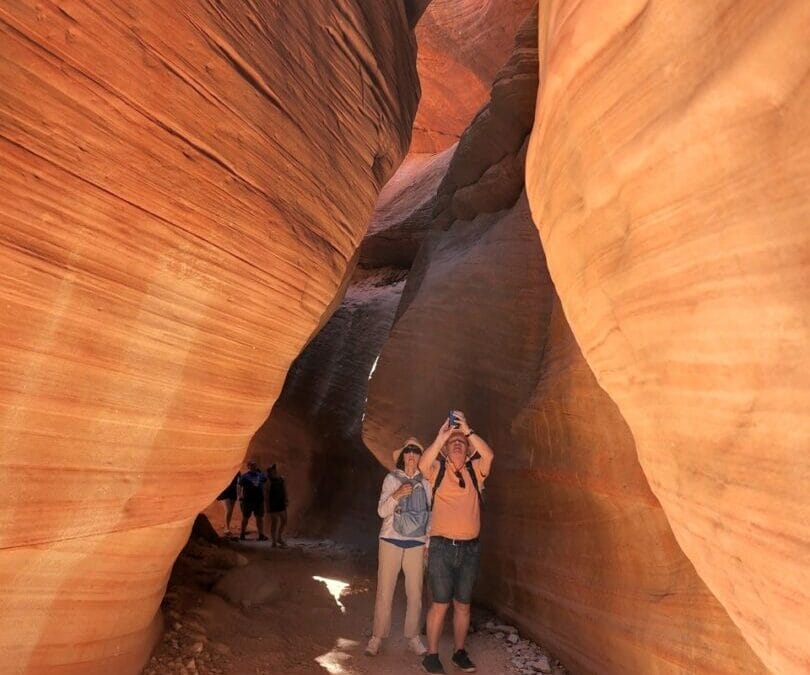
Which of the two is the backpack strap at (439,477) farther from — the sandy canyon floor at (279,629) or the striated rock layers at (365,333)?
the striated rock layers at (365,333)

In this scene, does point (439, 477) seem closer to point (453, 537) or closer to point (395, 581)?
point (453, 537)

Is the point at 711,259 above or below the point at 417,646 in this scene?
above

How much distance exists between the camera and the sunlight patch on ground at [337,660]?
4.09 metres

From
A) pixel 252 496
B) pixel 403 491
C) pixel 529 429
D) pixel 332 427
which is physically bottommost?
pixel 252 496

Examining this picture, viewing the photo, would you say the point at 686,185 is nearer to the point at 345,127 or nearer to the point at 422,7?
the point at 345,127

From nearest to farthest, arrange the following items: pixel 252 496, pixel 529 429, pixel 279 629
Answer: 1. pixel 279 629
2. pixel 529 429
3. pixel 252 496

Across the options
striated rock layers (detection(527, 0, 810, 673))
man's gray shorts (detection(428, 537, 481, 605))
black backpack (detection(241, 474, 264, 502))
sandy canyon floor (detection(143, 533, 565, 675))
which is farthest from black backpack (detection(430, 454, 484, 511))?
black backpack (detection(241, 474, 264, 502))

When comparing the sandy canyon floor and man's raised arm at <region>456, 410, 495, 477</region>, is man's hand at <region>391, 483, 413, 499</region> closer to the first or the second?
man's raised arm at <region>456, 410, 495, 477</region>

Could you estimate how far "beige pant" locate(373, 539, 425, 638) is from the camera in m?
4.31

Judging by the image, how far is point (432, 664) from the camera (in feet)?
13.1

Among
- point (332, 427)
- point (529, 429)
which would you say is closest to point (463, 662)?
point (529, 429)

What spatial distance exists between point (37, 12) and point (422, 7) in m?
5.15

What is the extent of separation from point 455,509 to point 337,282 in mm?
1700

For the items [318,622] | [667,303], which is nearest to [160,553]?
[318,622]
